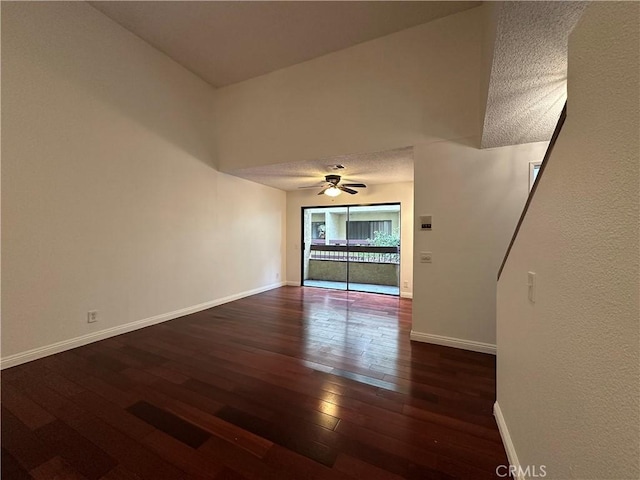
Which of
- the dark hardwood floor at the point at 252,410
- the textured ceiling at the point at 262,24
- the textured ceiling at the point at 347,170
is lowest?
the dark hardwood floor at the point at 252,410

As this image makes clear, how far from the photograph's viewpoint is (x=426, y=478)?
4.47 ft

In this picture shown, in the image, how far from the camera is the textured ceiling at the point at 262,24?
297cm

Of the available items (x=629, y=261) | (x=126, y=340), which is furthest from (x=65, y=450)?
(x=629, y=261)

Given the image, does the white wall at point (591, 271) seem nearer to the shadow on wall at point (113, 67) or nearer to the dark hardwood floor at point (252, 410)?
the dark hardwood floor at point (252, 410)

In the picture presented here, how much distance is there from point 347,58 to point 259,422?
4.39 meters

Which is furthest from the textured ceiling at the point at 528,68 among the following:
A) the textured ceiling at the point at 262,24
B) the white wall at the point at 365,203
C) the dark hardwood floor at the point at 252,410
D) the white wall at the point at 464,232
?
the white wall at the point at 365,203

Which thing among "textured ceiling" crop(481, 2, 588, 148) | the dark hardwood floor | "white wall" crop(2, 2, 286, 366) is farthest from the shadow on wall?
"textured ceiling" crop(481, 2, 588, 148)

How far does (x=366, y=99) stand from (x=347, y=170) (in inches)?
48.1

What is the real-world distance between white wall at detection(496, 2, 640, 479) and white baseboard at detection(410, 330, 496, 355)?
1.94 m

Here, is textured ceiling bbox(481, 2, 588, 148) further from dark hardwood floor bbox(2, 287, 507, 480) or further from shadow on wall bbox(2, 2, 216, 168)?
shadow on wall bbox(2, 2, 216, 168)

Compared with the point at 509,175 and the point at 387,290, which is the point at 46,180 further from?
the point at 387,290

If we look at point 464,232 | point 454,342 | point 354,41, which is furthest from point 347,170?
point 454,342

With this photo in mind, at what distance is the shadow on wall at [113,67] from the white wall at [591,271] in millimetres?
4354

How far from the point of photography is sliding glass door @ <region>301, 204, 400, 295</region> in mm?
6270
